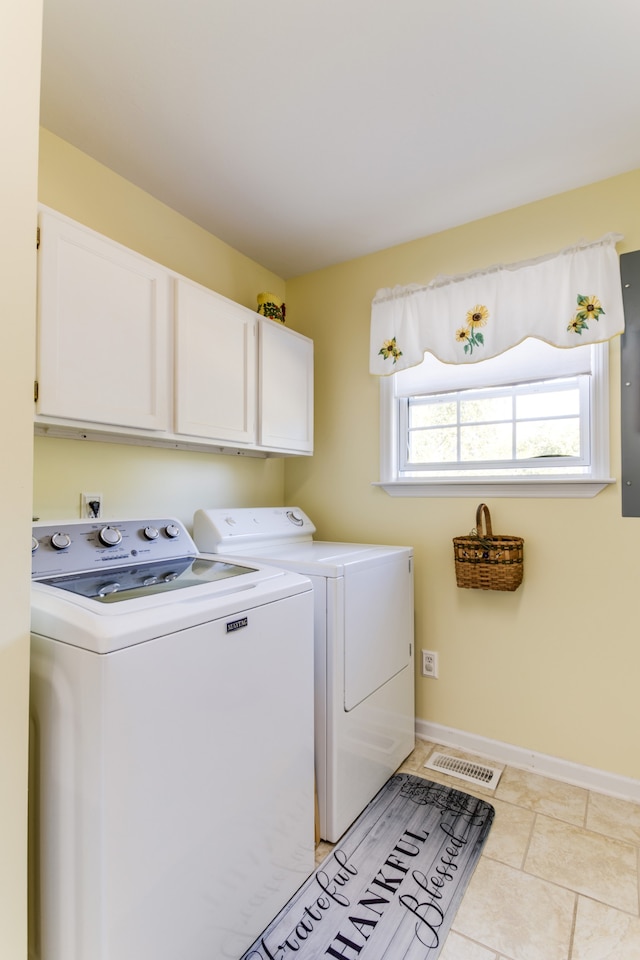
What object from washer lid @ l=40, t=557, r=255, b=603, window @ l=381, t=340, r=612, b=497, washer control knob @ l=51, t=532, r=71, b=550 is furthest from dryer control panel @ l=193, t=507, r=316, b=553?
washer control knob @ l=51, t=532, r=71, b=550

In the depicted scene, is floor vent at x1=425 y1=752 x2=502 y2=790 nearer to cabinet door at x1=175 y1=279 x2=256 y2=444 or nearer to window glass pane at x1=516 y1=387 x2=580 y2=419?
window glass pane at x1=516 y1=387 x2=580 y2=419

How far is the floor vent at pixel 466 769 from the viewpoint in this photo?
1.97 metres

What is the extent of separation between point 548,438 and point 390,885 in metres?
1.78

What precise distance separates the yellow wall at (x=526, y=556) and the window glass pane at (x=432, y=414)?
0.68 feet

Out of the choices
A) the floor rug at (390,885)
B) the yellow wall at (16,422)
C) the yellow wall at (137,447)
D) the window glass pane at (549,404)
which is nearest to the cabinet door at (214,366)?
the yellow wall at (137,447)

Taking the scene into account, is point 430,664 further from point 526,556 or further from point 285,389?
point 285,389

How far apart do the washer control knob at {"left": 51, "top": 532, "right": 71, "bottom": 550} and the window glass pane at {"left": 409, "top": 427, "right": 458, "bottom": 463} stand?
64.6 inches

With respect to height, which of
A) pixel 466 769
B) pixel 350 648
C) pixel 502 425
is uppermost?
pixel 502 425

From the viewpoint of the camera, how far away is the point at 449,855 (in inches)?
61.4

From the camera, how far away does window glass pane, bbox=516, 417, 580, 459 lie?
6.67 ft

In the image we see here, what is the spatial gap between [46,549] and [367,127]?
1811mm

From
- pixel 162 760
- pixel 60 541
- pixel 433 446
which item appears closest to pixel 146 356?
pixel 60 541

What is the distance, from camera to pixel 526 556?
207 centimetres

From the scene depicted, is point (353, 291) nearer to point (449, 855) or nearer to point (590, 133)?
point (590, 133)
